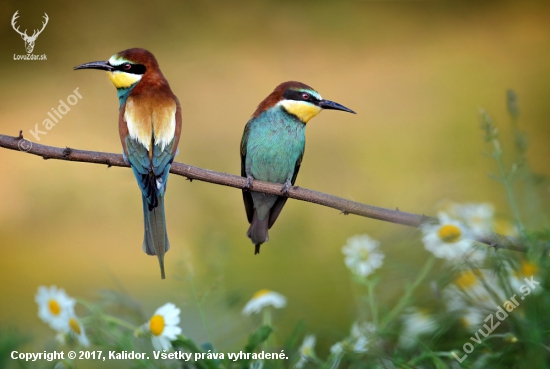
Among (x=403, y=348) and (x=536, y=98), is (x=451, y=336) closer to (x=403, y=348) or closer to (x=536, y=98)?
(x=403, y=348)

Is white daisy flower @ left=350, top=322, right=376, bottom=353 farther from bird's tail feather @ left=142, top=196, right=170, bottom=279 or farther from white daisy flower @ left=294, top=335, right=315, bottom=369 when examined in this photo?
bird's tail feather @ left=142, top=196, right=170, bottom=279

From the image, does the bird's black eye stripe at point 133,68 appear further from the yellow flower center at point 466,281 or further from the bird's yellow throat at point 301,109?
the yellow flower center at point 466,281

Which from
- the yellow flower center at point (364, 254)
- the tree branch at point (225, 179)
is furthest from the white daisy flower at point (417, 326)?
the tree branch at point (225, 179)

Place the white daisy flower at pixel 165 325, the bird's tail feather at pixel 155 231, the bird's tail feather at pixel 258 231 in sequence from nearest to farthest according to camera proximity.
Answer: the bird's tail feather at pixel 155 231 → the white daisy flower at pixel 165 325 → the bird's tail feather at pixel 258 231

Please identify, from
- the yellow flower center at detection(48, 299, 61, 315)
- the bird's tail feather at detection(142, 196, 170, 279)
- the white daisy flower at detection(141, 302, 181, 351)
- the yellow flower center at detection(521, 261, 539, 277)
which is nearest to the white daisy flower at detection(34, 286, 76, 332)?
the yellow flower center at detection(48, 299, 61, 315)

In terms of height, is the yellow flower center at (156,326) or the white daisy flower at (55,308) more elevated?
the white daisy flower at (55,308)

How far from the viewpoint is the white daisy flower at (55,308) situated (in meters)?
1.12

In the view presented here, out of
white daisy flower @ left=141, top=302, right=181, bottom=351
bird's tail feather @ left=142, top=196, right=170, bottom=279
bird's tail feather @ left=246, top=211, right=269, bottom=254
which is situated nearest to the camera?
bird's tail feather @ left=142, top=196, right=170, bottom=279

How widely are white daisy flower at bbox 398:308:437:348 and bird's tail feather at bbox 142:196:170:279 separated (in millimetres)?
586

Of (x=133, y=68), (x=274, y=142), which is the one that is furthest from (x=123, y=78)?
(x=274, y=142)

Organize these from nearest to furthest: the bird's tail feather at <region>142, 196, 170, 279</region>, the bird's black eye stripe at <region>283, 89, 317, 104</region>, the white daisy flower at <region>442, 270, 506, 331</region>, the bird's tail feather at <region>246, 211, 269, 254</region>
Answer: the bird's tail feather at <region>142, 196, 170, 279</region>
the white daisy flower at <region>442, 270, 506, 331</region>
the bird's tail feather at <region>246, 211, 269, 254</region>
the bird's black eye stripe at <region>283, 89, 317, 104</region>

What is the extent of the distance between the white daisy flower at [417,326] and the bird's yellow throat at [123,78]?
76cm

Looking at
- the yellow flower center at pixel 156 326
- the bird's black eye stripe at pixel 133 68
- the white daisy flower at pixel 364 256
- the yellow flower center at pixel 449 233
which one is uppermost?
the bird's black eye stripe at pixel 133 68

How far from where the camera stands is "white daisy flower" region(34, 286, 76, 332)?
3.69 ft
